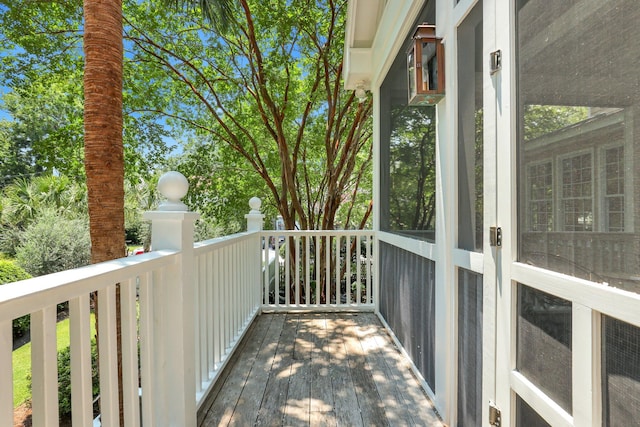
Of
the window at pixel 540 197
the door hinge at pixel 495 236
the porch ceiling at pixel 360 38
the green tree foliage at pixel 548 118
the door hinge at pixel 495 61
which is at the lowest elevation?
the door hinge at pixel 495 236

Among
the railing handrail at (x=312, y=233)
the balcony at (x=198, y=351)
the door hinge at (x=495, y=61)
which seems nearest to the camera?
the balcony at (x=198, y=351)

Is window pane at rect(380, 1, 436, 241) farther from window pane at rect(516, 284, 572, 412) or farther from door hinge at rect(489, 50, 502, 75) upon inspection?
window pane at rect(516, 284, 572, 412)

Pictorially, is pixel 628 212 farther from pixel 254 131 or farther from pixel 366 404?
pixel 254 131

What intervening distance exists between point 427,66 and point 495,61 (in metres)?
0.65

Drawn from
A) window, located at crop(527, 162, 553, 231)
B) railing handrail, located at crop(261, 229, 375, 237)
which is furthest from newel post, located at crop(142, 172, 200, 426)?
railing handrail, located at crop(261, 229, 375, 237)

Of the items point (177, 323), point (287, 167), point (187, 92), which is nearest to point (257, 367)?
point (177, 323)

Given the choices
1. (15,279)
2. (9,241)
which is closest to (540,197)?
(15,279)

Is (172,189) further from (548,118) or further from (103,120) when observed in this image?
(548,118)

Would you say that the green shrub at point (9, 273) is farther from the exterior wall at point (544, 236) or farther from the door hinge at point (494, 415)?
the door hinge at point (494, 415)

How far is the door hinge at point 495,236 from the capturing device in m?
1.28

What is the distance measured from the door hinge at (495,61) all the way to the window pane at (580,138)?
92 millimetres

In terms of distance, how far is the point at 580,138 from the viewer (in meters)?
0.91

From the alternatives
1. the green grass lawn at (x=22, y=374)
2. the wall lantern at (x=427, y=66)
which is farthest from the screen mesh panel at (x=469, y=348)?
the green grass lawn at (x=22, y=374)

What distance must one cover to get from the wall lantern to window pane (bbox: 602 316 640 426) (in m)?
1.38
